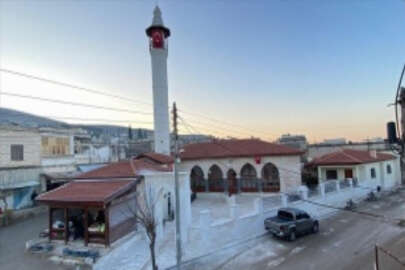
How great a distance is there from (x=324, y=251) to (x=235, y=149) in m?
13.0

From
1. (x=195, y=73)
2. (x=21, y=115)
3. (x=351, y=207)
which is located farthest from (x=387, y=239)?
(x=21, y=115)

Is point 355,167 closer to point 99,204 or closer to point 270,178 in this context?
point 270,178

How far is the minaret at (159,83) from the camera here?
24.8 meters

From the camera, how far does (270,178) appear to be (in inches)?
900

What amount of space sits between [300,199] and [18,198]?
21387 millimetres

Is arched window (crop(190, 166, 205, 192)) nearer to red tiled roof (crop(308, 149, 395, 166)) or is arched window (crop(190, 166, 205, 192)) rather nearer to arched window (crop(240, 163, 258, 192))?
arched window (crop(240, 163, 258, 192))

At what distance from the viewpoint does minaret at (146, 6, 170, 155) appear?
976 inches

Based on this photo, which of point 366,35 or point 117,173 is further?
point 366,35

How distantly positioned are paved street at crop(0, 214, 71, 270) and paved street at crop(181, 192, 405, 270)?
6.81m

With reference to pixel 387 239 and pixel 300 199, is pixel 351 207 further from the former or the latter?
pixel 387 239

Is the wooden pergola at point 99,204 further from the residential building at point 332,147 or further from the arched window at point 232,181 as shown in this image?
the residential building at point 332,147

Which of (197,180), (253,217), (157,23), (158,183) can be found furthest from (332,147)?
(158,183)

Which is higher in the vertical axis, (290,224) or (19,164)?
(19,164)

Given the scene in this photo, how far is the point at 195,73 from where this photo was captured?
22.3 meters
